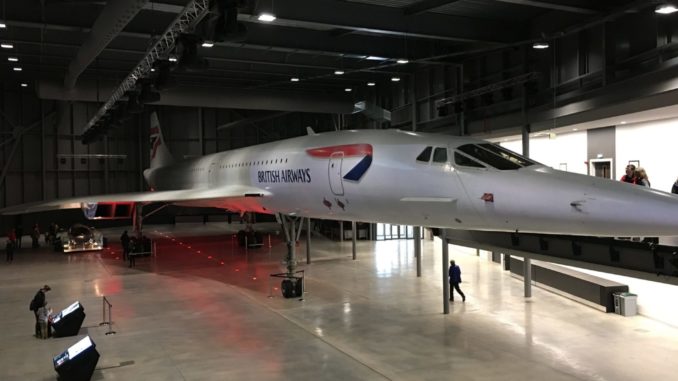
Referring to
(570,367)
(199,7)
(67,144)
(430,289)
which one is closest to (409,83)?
(430,289)

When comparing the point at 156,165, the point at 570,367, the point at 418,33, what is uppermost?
the point at 418,33

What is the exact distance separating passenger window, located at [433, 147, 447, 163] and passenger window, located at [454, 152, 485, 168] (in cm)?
22

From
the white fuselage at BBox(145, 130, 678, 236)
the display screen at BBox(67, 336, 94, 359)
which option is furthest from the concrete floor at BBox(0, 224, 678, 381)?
the white fuselage at BBox(145, 130, 678, 236)

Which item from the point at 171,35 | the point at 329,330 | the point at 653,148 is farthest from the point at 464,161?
the point at 653,148

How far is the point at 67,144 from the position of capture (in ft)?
108

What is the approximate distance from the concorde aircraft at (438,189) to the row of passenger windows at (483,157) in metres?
0.02

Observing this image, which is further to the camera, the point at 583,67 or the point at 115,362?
the point at 583,67

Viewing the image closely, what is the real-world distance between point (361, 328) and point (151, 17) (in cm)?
1014

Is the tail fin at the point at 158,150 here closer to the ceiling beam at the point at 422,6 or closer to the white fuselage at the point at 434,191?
the white fuselage at the point at 434,191

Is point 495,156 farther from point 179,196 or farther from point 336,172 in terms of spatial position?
point 179,196

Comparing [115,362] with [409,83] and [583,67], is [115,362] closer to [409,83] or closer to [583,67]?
[583,67]

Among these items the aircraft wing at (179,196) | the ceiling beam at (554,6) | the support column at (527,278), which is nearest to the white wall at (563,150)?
the ceiling beam at (554,6)

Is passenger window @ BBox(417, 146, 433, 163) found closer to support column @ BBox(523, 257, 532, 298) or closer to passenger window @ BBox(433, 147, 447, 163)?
passenger window @ BBox(433, 147, 447, 163)

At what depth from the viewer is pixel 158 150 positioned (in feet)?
89.3
